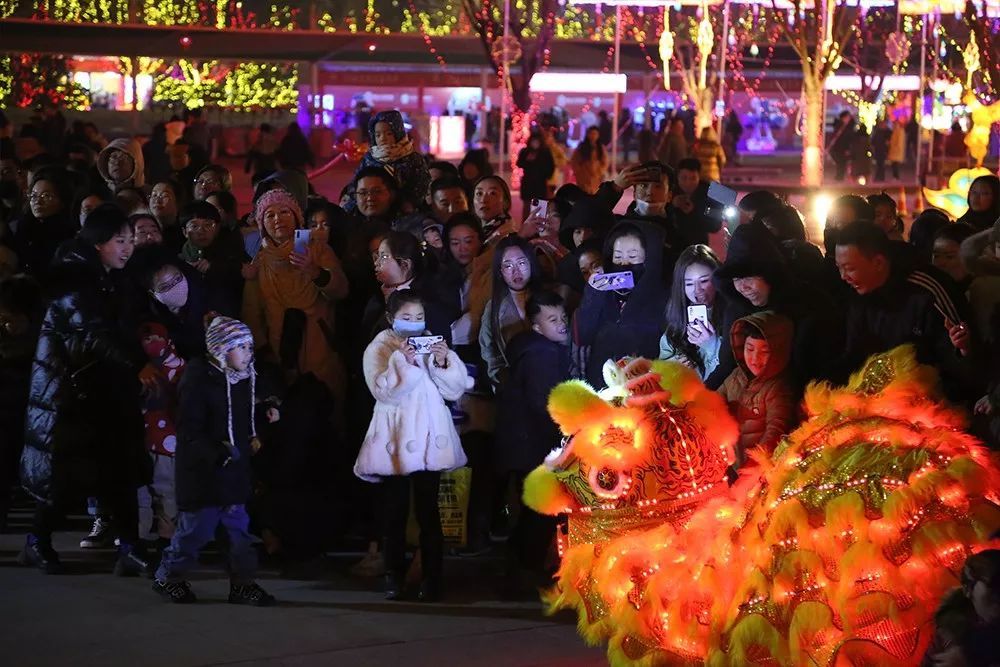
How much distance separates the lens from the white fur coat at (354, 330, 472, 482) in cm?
732

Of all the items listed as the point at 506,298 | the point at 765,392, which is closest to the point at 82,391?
the point at 506,298

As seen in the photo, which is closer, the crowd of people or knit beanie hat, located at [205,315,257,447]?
the crowd of people

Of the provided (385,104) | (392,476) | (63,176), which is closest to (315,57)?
(385,104)

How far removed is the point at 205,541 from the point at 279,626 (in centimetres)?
60

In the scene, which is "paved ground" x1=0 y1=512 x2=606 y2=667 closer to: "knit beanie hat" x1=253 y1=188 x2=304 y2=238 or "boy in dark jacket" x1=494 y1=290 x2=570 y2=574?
"boy in dark jacket" x1=494 y1=290 x2=570 y2=574

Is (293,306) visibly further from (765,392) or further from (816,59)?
(816,59)

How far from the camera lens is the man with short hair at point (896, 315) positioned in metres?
6.73

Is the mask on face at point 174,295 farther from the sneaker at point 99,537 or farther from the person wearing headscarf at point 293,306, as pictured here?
the sneaker at point 99,537

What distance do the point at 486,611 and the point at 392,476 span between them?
757 mm

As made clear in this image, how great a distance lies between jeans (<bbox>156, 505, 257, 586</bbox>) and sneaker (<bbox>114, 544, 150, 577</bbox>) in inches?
18.5

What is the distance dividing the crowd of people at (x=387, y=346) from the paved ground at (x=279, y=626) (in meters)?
0.17

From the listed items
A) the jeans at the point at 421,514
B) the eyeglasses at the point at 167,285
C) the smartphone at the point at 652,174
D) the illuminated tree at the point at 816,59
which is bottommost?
the jeans at the point at 421,514

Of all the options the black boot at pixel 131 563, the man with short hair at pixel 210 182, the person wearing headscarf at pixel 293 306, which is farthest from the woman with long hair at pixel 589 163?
the black boot at pixel 131 563

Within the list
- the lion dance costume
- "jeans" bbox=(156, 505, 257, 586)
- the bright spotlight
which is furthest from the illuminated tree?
the lion dance costume
